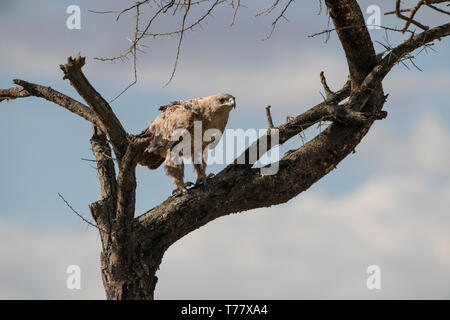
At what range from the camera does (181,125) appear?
7.16m

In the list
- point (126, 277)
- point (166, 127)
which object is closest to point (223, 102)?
point (166, 127)

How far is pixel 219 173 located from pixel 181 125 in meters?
0.76

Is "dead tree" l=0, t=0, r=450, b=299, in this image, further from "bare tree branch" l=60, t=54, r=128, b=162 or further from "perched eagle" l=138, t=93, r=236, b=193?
"perched eagle" l=138, t=93, r=236, b=193

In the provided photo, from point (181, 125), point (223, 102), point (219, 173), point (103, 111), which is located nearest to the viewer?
point (103, 111)

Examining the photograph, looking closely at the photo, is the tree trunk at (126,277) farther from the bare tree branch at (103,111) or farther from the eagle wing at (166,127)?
the eagle wing at (166,127)

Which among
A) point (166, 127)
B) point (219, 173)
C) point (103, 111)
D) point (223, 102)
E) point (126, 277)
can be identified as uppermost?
point (223, 102)

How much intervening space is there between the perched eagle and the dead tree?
19.4 inches

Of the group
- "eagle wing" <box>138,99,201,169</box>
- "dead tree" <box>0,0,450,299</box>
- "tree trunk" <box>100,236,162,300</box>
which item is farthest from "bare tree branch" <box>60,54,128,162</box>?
"eagle wing" <box>138,99,201,169</box>

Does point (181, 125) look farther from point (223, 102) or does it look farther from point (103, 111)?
point (103, 111)

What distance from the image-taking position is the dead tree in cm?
564

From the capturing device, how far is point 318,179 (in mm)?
7113

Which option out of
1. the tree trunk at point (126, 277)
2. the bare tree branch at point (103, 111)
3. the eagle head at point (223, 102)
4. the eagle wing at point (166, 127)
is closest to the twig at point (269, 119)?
the eagle head at point (223, 102)

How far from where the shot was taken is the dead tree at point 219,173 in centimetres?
564
